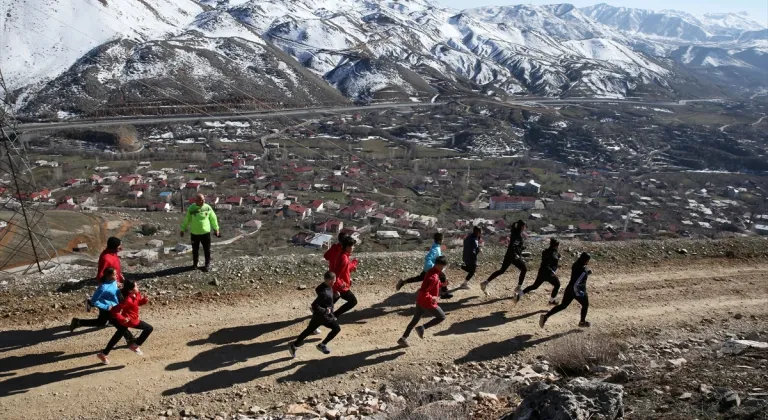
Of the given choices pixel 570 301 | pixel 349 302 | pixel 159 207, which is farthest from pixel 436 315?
pixel 159 207

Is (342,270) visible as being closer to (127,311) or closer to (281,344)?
(281,344)

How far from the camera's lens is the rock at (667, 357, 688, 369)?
21.4 ft

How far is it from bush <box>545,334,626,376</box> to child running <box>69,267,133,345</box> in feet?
18.4

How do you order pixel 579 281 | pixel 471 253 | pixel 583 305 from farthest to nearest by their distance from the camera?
pixel 471 253 → pixel 583 305 → pixel 579 281

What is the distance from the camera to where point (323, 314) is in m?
6.69

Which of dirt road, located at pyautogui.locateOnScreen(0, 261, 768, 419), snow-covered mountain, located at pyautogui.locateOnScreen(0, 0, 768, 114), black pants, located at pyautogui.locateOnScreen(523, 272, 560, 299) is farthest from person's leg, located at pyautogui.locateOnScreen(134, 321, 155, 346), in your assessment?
snow-covered mountain, located at pyautogui.locateOnScreen(0, 0, 768, 114)

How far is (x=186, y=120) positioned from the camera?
6544 centimetres

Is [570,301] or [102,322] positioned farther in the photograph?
[570,301]

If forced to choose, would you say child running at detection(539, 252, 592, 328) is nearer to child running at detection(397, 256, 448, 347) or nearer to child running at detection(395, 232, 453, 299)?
child running at detection(395, 232, 453, 299)

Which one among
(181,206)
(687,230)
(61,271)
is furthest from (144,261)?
(687,230)

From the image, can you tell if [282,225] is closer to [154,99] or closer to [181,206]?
[181,206]

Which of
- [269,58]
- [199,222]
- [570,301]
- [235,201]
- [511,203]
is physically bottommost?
[511,203]

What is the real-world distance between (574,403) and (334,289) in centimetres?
387

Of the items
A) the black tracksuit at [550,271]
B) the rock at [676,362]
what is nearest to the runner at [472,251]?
the black tracksuit at [550,271]
